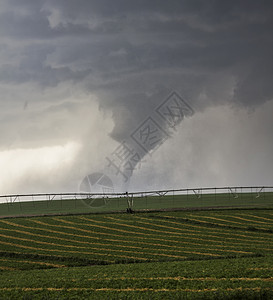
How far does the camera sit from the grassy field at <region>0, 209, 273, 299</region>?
2380cm

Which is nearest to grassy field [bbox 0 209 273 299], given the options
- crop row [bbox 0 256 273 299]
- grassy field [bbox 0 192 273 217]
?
crop row [bbox 0 256 273 299]

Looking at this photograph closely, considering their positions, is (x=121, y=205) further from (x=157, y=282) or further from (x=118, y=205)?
(x=157, y=282)

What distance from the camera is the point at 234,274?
25453 mm

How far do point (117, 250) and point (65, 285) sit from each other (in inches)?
674

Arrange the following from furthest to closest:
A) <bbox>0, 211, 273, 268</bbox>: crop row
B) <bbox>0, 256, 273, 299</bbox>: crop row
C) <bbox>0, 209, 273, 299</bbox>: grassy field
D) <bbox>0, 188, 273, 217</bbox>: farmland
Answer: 1. <bbox>0, 188, 273, 217</bbox>: farmland
2. <bbox>0, 211, 273, 268</bbox>: crop row
3. <bbox>0, 209, 273, 299</bbox>: grassy field
4. <bbox>0, 256, 273, 299</bbox>: crop row

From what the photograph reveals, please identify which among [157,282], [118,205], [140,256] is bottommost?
[140,256]

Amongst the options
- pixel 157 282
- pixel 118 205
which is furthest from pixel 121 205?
pixel 157 282

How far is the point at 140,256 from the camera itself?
39031 mm

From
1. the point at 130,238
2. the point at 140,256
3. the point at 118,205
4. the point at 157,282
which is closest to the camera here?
the point at 157,282

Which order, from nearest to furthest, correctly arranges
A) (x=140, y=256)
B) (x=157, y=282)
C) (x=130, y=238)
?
(x=157, y=282), (x=140, y=256), (x=130, y=238)

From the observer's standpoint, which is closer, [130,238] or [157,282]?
[157,282]

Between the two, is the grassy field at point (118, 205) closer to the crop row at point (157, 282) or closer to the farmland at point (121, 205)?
the farmland at point (121, 205)

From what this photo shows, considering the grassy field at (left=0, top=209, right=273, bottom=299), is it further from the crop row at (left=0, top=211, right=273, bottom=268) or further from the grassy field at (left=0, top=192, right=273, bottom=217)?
the grassy field at (left=0, top=192, right=273, bottom=217)

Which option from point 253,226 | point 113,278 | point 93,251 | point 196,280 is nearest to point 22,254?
point 93,251
